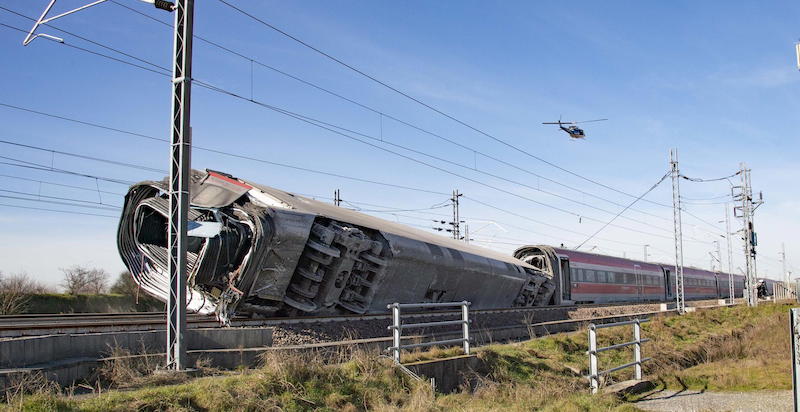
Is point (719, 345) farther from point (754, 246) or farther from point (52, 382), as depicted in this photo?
point (754, 246)

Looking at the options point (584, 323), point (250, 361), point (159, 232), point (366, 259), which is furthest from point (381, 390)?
point (584, 323)

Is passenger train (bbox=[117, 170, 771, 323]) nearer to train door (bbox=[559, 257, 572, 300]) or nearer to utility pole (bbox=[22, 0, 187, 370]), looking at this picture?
utility pole (bbox=[22, 0, 187, 370])

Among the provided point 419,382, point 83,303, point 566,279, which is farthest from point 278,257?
point 83,303

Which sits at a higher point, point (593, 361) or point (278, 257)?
point (278, 257)

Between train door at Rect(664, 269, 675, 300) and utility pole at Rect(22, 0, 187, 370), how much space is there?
40.8 metres

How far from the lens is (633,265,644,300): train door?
130ft

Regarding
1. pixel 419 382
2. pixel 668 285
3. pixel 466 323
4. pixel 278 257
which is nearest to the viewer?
pixel 419 382

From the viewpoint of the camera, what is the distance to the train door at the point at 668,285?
4416 centimetres

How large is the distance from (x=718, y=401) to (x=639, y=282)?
97.7ft

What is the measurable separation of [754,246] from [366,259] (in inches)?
1188

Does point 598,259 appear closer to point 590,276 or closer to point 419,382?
point 590,276

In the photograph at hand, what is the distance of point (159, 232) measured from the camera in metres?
17.3

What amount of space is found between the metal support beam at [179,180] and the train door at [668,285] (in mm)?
40779

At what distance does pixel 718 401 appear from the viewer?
38.5ft
